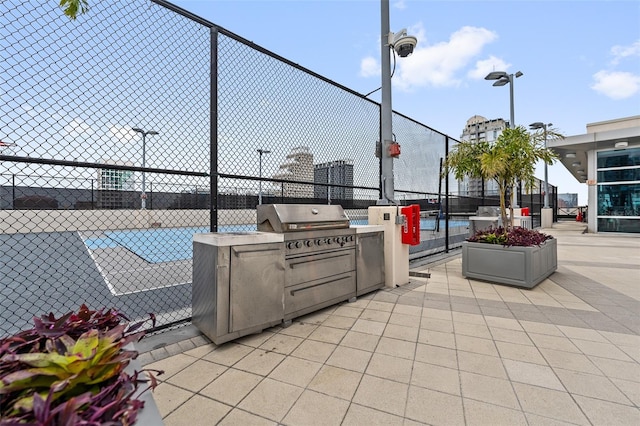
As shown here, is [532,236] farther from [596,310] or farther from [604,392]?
[604,392]

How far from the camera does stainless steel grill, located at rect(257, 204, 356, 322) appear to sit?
3039 millimetres

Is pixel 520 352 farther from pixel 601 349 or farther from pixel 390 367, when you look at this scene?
pixel 390 367

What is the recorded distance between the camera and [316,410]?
5.70 feet

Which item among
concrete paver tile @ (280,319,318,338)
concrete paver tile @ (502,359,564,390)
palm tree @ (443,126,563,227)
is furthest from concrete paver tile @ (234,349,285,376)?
palm tree @ (443,126,563,227)

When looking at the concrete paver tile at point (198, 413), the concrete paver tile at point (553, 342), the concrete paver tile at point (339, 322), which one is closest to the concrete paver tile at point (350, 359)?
the concrete paver tile at point (339, 322)

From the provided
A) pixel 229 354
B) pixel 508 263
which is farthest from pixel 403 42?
pixel 229 354

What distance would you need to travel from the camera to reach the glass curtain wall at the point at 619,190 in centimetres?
1120

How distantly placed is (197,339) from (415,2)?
20.5 feet

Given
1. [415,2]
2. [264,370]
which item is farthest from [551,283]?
[415,2]

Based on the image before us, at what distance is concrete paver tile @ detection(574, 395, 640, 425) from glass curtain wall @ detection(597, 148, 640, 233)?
46.5ft

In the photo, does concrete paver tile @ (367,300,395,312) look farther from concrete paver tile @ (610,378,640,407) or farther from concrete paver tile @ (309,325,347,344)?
concrete paver tile @ (610,378,640,407)

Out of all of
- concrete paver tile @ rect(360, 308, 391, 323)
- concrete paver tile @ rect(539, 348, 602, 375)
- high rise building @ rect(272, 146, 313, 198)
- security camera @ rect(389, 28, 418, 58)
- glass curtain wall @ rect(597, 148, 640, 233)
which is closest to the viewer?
concrete paver tile @ rect(539, 348, 602, 375)

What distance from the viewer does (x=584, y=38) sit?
617cm

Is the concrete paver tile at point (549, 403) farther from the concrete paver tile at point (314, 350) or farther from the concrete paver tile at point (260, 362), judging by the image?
the concrete paver tile at point (260, 362)
